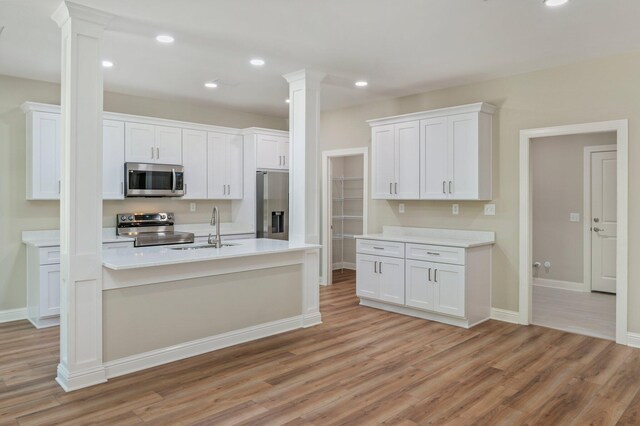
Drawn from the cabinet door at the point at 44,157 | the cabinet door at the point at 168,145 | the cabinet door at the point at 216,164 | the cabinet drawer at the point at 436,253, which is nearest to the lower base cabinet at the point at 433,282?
the cabinet drawer at the point at 436,253

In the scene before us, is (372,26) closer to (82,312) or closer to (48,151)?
(82,312)

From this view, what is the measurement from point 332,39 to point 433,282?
274 centimetres

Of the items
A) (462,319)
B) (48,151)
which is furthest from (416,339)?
(48,151)

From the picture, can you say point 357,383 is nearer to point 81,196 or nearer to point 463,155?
point 81,196

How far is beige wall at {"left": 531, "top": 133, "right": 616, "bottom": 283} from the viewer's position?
648 cm

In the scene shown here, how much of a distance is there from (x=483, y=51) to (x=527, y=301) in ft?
8.63

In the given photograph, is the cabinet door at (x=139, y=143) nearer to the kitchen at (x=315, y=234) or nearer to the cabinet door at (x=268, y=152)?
the kitchen at (x=315, y=234)

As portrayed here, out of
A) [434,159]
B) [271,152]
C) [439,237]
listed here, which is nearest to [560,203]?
[439,237]

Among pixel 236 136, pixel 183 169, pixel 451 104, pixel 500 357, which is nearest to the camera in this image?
pixel 500 357

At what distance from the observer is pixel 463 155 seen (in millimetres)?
4906

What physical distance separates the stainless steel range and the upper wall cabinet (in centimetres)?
265

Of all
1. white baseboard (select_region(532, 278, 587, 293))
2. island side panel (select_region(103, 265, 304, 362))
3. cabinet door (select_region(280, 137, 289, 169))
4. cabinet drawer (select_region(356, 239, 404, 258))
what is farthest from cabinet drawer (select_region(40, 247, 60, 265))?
white baseboard (select_region(532, 278, 587, 293))

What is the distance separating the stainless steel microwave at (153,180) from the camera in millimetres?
5352

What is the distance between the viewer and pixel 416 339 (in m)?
4.29
